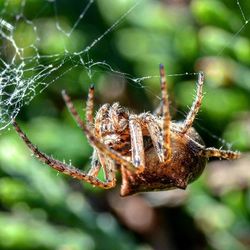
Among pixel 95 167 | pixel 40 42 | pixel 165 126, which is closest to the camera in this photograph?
pixel 165 126

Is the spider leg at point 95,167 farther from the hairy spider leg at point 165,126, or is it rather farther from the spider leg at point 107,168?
the hairy spider leg at point 165,126

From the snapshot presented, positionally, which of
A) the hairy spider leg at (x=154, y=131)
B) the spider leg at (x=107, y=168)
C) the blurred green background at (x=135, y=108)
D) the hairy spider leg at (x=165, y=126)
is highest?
the blurred green background at (x=135, y=108)

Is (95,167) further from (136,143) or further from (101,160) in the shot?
(136,143)

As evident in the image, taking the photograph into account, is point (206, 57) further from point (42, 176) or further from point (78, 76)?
point (42, 176)

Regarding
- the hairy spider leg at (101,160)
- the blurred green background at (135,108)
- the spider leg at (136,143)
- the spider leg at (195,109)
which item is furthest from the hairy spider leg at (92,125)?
the blurred green background at (135,108)

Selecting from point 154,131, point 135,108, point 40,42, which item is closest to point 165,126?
point 154,131
